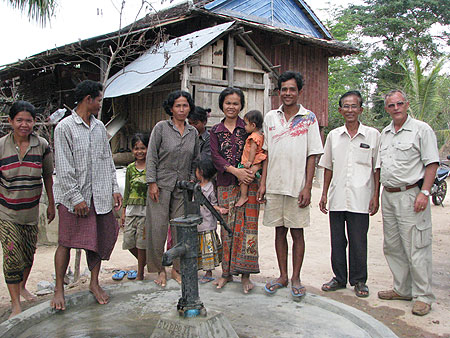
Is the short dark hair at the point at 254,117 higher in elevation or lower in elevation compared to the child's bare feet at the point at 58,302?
higher

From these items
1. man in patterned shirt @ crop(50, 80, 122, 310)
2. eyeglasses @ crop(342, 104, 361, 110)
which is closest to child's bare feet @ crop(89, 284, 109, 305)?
man in patterned shirt @ crop(50, 80, 122, 310)

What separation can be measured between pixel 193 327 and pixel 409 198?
2.16 metres

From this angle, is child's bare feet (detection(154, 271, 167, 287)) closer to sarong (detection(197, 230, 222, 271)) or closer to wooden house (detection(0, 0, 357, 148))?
sarong (detection(197, 230, 222, 271))

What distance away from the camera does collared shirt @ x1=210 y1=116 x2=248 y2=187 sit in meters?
3.55

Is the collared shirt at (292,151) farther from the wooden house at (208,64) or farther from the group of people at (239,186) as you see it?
the wooden house at (208,64)

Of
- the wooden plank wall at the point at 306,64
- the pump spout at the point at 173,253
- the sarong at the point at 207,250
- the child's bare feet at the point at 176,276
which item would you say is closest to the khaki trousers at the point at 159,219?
the child's bare feet at the point at 176,276

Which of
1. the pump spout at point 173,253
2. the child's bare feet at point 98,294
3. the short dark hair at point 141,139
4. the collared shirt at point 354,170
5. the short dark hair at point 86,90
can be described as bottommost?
the child's bare feet at point 98,294

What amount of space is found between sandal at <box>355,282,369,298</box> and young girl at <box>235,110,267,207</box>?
4.53 feet

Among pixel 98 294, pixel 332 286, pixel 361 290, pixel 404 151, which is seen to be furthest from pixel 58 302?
pixel 404 151

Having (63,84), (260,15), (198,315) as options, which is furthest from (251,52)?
(198,315)

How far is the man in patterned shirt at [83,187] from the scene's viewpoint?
9.98 feet

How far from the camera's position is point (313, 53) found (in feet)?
37.0

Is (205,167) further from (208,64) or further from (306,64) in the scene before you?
(306,64)

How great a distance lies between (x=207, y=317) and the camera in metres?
2.47
